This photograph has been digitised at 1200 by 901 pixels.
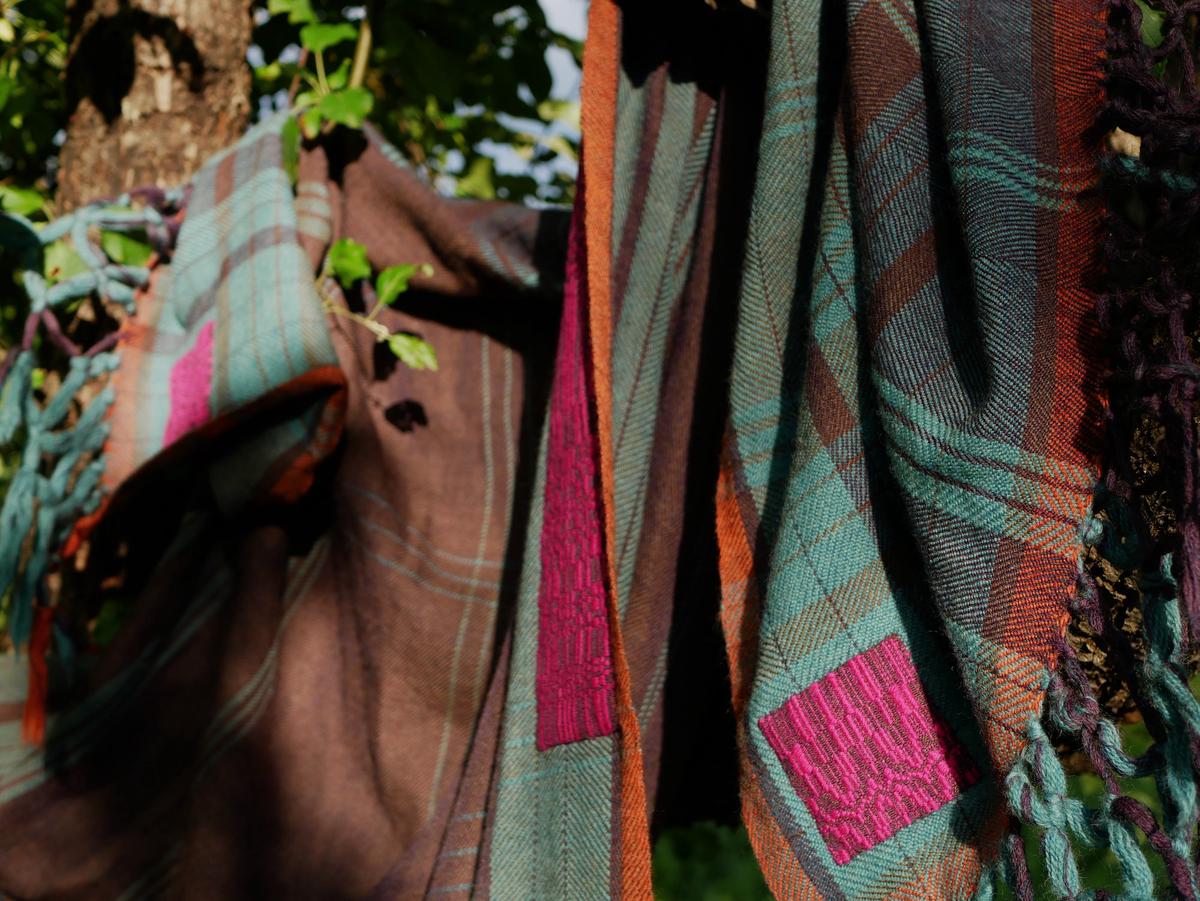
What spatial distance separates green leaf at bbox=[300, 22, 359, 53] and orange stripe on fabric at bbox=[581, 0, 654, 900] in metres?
0.46

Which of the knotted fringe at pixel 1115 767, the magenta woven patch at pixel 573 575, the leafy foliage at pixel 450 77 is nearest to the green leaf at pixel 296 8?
the leafy foliage at pixel 450 77

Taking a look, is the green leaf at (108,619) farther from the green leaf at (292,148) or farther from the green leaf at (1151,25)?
the green leaf at (1151,25)

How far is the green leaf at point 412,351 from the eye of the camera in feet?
3.51

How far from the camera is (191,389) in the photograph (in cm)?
102

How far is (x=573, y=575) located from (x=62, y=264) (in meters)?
0.65

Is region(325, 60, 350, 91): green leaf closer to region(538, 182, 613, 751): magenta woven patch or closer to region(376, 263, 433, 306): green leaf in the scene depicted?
region(376, 263, 433, 306): green leaf

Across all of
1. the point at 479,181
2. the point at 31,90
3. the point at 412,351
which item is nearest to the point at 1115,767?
the point at 412,351

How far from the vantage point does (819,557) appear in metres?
0.71

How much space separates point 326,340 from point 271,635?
0.91ft

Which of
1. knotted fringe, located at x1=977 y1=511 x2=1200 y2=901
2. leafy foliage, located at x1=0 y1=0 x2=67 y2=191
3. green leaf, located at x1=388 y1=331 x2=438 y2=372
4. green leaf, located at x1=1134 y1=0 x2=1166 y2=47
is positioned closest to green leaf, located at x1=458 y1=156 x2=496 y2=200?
leafy foliage, located at x1=0 y1=0 x2=67 y2=191

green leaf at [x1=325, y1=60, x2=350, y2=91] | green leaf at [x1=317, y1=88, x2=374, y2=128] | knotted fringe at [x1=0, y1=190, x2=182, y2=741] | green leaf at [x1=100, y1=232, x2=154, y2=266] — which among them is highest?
green leaf at [x1=317, y1=88, x2=374, y2=128]

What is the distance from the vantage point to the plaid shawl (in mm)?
632

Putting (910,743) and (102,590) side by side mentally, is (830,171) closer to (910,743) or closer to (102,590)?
(910,743)

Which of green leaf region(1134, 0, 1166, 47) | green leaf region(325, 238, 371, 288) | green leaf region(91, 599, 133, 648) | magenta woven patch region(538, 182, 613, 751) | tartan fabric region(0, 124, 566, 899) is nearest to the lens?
green leaf region(1134, 0, 1166, 47)
